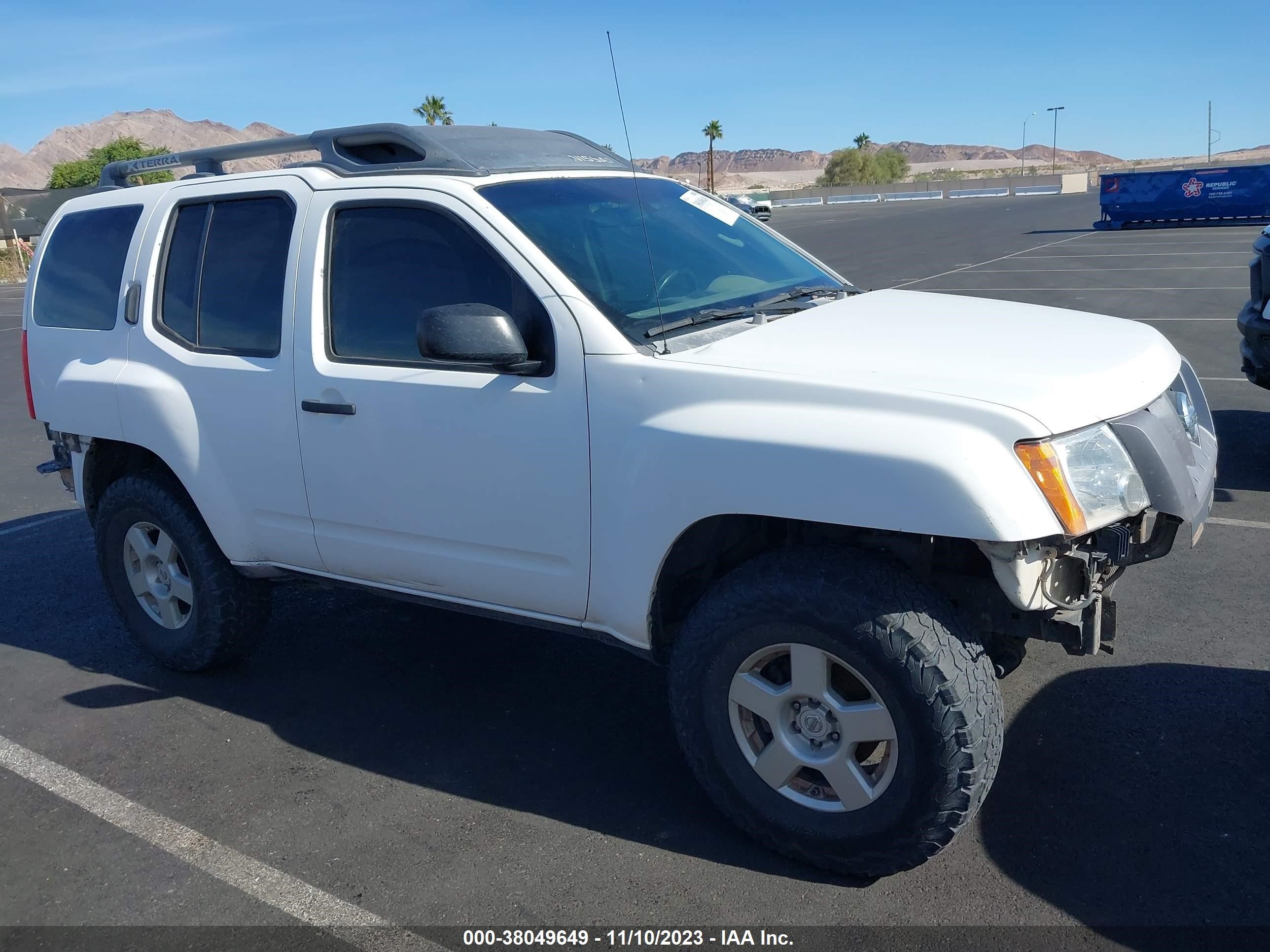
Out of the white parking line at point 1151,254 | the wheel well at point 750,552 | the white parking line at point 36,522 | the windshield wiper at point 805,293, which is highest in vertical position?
the white parking line at point 1151,254

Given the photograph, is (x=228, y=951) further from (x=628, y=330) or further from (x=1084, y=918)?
(x=1084, y=918)

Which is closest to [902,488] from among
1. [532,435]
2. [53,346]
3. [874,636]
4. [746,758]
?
[874,636]

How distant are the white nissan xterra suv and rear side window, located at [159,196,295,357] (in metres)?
0.02

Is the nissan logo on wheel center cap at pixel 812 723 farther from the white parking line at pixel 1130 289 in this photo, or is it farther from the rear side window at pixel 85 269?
the white parking line at pixel 1130 289

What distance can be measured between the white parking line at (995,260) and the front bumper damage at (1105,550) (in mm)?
11939

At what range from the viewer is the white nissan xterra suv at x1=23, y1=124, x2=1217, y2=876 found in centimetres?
285

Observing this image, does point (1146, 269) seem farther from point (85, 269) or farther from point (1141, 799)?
point (85, 269)

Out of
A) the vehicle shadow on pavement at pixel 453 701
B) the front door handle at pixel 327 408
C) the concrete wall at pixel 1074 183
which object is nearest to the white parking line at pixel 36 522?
the vehicle shadow on pavement at pixel 453 701

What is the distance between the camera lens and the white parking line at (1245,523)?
5684mm

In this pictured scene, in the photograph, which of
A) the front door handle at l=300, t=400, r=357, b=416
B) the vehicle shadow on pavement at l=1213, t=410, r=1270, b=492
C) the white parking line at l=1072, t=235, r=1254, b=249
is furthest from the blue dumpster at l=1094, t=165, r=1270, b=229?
Answer: the front door handle at l=300, t=400, r=357, b=416

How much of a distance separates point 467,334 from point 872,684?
1.53 meters

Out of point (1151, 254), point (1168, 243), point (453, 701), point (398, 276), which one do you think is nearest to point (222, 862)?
A: point (453, 701)

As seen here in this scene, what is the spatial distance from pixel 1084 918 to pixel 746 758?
0.97m

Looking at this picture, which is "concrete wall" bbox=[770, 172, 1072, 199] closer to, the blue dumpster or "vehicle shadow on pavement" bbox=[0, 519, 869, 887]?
the blue dumpster
